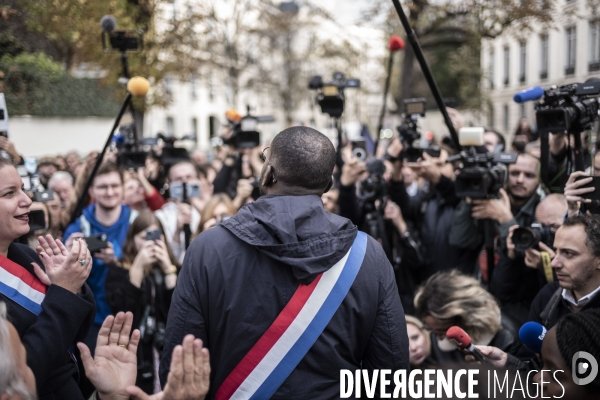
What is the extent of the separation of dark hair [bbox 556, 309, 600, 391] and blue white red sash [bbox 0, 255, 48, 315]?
1868 mm

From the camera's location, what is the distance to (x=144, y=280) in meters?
4.39

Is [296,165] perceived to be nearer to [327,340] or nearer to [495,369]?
[327,340]

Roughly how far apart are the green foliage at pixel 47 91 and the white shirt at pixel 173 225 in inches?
84.3

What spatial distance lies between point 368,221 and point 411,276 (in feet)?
2.16

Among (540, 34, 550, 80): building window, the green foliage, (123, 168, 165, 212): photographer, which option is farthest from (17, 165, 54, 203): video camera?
(540, 34, 550, 80): building window

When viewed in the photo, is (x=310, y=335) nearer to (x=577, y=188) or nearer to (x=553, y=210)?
(x=577, y=188)

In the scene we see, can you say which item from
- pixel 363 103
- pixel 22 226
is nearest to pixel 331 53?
pixel 363 103

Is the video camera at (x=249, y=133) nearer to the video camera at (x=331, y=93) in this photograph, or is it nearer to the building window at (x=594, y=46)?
the video camera at (x=331, y=93)

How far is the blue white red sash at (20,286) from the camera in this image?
240 cm

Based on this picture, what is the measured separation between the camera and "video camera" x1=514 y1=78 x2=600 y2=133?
11.5 feet

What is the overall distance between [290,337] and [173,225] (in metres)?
3.22

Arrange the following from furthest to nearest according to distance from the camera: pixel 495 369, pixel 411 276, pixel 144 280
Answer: pixel 411 276 → pixel 144 280 → pixel 495 369

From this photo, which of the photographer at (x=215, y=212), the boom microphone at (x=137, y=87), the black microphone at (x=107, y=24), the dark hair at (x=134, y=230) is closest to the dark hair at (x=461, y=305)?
the photographer at (x=215, y=212)

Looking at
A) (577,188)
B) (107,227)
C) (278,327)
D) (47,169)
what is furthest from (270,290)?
(47,169)
